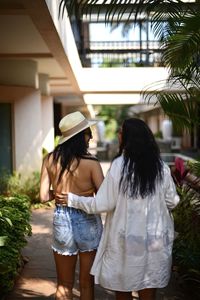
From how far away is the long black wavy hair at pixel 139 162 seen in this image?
3191 mm

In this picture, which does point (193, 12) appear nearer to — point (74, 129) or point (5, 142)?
point (74, 129)

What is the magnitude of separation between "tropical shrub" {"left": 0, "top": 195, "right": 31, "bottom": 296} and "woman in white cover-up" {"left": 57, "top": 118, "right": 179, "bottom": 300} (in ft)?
3.60

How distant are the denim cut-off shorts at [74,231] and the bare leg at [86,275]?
55 mm

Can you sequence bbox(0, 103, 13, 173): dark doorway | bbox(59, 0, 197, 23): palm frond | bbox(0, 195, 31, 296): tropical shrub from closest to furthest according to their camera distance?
bbox(59, 0, 197, 23): palm frond
bbox(0, 195, 31, 296): tropical shrub
bbox(0, 103, 13, 173): dark doorway

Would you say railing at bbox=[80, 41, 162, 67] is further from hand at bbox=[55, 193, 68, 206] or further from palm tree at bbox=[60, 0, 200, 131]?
hand at bbox=[55, 193, 68, 206]

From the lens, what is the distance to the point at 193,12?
405 centimetres

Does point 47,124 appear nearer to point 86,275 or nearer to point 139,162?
point 86,275

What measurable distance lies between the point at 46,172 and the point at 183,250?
6.34ft

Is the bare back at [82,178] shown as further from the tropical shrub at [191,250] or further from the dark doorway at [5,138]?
the dark doorway at [5,138]

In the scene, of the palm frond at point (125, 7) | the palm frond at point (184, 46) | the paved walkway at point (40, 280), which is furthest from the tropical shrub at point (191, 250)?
the palm frond at point (125, 7)

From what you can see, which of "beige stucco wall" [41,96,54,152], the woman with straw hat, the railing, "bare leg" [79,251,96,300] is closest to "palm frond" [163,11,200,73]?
the woman with straw hat

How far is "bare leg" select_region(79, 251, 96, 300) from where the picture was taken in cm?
361

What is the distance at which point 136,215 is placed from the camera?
3172 millimetres

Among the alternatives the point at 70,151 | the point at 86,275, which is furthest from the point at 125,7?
the point at 86,275
